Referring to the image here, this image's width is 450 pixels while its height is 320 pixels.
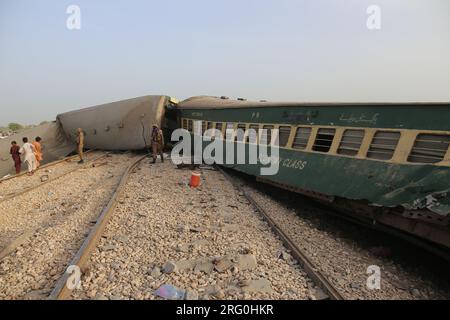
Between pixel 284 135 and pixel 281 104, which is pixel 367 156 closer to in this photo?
pixel 284 135

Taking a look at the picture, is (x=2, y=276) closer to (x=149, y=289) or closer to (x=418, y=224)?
(x=149, y=289)

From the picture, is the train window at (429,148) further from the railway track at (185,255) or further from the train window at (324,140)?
the railway track at (185,255)

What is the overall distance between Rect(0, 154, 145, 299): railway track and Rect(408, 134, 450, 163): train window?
294 inches

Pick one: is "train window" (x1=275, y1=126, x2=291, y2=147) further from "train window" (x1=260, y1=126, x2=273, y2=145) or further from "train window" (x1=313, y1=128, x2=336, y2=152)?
"train window" (x1=313, y1=128, x2=336, y2=152)

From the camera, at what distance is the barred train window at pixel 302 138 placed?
379 inches

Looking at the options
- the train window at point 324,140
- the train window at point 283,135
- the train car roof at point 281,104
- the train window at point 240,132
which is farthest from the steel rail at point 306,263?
the train window at point 240,132

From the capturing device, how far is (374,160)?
7402mm

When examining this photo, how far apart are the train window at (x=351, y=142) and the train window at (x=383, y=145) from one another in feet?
1.25

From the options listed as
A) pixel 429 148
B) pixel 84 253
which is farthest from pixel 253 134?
pixel 84 253

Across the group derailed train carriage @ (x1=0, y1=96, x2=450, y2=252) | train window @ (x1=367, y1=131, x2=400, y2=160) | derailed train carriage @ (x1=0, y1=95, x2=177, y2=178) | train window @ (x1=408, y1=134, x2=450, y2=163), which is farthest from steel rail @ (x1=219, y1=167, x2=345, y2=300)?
derailed train carriage @ (x1=0, y1=95, x2=177, y2=178)

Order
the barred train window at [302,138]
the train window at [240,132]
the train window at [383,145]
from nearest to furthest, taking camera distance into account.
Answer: the train window at [383,145]
the barred train window at [302,138]
the train window at [240,132]

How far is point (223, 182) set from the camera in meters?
12.0
